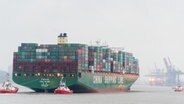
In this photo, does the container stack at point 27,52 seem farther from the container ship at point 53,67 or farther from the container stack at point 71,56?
the container stack at point 71,56

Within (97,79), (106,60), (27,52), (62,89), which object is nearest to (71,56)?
(62,89)

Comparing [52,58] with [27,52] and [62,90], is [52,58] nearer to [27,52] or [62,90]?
[27,52]

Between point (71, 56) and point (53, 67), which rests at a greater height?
point (71, 56)

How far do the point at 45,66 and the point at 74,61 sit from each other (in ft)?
30.6

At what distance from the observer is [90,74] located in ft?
502

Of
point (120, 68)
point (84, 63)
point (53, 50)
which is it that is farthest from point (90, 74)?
point (120, 68)

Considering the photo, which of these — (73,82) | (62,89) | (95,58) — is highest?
(95,58)

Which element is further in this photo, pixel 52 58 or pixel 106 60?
pixel 106 60

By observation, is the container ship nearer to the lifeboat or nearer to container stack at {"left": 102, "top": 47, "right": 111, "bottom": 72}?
the lifeboat

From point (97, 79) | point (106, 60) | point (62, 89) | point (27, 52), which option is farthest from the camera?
point (106, 60)

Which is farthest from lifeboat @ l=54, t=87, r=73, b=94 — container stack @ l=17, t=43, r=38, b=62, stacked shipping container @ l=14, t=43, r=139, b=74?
container stack @ l=17, t=43, r=38, b=62

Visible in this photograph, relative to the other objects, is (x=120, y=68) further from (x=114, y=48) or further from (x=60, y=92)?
(x=60, y=92)

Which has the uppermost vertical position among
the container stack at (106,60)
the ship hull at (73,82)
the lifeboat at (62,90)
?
the container stack at (106,60)

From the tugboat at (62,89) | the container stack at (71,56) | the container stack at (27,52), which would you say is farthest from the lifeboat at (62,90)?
the container stack at (27,52)
